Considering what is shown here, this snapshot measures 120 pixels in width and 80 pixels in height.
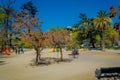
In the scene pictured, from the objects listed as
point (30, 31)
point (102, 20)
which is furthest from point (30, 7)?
point (30, 31)

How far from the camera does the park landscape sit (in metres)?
19.9

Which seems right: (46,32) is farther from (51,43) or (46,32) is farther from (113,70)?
(113,70)

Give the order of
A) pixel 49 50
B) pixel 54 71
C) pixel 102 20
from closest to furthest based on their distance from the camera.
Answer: pixel 54 71 → pixel 49 50 → pixel 102 20

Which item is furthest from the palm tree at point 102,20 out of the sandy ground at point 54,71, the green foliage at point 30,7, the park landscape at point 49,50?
the sandy ground at point 54,71

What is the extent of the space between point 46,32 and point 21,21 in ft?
10.5

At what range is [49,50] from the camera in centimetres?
6662

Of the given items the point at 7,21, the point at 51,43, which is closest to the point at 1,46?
the point at 7,21

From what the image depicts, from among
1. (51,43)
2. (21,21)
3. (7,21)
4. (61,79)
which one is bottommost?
(61,79)

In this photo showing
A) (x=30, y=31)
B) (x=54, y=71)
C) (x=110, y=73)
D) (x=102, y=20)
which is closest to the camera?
(x=110, y=73)

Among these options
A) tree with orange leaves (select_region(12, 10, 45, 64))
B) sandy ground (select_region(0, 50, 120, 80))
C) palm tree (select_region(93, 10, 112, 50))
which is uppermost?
palm tree (select_region(93, 10, 112, 50))

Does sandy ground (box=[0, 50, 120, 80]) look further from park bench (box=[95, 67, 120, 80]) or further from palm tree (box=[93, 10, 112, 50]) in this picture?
palm tree (box=[93, 10, 112, 50])

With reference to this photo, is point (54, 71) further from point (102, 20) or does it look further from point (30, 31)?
point (102, 20)

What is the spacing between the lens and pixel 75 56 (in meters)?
38.5

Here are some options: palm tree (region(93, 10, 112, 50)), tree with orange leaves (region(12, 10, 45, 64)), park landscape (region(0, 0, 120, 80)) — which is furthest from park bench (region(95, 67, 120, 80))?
palm tree (region(93, 10, 112, 50))
